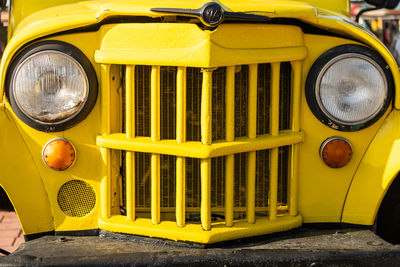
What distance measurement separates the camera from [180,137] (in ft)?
8.03

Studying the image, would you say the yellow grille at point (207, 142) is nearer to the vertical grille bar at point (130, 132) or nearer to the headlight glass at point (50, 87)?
the vertical grille bar at point (130, 132)

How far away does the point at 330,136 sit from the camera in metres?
2.62

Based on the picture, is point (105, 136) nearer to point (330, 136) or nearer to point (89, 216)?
point (89, 216)

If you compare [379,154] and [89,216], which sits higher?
[379,154]

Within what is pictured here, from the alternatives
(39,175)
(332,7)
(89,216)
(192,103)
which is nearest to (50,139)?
(39,175)

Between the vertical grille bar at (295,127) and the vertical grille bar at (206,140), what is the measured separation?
38 centimetres

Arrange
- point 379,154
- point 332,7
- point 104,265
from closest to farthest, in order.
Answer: point 104,265, point 379,154, point 332,7

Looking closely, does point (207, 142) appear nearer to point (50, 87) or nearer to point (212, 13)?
point (212, 13)

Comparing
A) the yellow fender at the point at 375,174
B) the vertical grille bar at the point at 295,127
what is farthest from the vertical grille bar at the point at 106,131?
the yellow fender at the point at 375,174

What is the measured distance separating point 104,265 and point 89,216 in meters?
0.45

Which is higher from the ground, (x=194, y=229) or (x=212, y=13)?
(x=212, y=13)

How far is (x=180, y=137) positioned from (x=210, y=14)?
1.66 feet

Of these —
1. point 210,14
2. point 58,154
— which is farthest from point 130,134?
point 210,14

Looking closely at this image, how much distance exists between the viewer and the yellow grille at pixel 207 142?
96.0 inches
